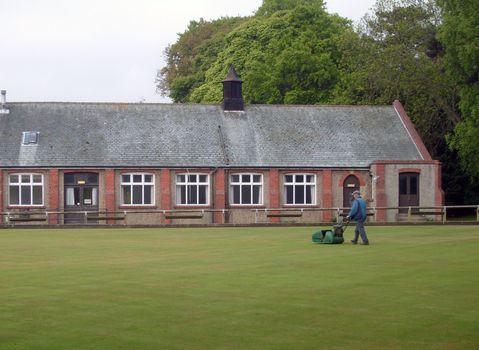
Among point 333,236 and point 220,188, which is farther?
point 220,188

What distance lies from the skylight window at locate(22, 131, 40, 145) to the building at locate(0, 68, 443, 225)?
0.25 ft

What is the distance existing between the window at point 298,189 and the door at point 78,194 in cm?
1022

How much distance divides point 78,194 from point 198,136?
24.0ft

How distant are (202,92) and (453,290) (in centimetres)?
6352

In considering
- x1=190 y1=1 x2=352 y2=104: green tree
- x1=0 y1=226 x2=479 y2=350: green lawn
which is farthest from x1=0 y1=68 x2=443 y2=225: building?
x1=0 y1=226 x2=479 y2=350: green lawn

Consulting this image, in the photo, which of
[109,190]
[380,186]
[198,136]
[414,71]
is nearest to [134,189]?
[109,190]

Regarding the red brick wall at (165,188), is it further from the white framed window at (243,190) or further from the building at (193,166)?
the white framed window at (243,190)

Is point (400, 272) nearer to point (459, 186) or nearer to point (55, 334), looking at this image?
point (55, 334)

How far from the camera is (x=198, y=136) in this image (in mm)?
55156

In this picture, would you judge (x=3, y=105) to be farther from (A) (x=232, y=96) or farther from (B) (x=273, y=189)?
(B) (x=273, y=189)

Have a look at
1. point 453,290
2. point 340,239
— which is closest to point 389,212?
point 340,239

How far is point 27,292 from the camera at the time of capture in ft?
56.1

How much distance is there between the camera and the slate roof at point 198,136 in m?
53.2

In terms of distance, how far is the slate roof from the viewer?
174 ft
